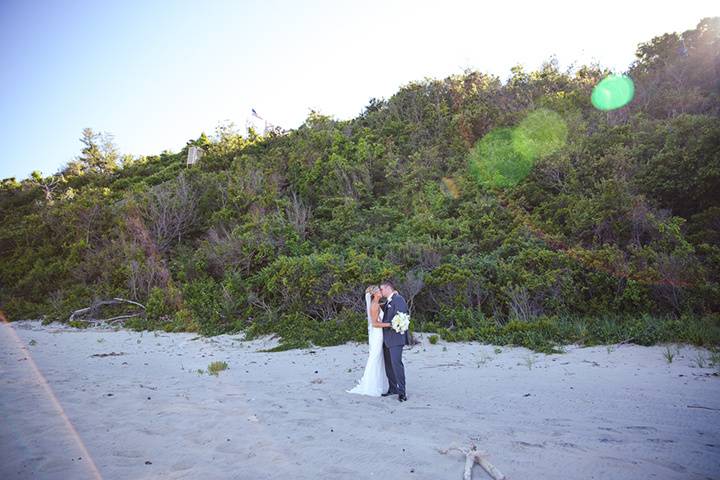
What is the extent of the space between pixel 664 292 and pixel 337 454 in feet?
30.3

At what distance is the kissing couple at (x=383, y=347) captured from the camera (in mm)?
6211

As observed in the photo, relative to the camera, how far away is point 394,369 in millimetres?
6133

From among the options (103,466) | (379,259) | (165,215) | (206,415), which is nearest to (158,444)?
(103,466)

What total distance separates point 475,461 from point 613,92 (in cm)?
2279

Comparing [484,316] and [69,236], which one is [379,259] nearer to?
[484,316]

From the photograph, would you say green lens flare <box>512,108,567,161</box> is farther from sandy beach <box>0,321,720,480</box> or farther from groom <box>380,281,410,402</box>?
groom <box>380,281,410,402</box>

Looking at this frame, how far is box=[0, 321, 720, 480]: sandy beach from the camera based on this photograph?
3.66m

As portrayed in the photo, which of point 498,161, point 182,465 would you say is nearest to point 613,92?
point 498,161

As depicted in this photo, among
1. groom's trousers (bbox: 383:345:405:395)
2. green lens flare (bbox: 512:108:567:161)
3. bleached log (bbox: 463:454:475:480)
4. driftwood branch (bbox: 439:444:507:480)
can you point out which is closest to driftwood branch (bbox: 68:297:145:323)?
groom's trousers (bbox: 383:345:405:395)

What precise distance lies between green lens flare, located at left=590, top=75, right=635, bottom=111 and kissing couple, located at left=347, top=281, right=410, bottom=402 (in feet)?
60.6

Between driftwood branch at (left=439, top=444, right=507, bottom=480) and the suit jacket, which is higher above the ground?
the suit jacket

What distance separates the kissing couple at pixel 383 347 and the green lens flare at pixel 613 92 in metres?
18.5

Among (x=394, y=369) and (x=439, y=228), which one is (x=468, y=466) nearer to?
(x=394, y=369)

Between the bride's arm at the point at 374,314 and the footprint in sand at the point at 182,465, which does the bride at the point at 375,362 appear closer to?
the bride's arm at the point at 374,314
